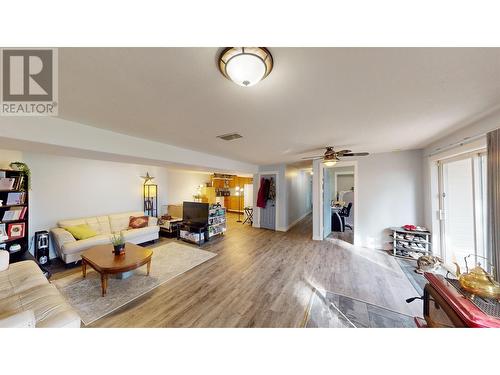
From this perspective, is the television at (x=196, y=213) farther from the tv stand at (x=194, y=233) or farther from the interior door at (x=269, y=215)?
the interior door at (x=269, y=215)

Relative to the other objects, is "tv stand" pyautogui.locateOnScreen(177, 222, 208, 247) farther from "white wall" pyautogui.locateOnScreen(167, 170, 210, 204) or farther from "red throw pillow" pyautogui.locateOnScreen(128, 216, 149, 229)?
"white wall" pyautogui.locateOnScreen(167, 170, 210, 204)

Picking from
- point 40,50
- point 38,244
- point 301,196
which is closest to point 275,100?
point 40,50

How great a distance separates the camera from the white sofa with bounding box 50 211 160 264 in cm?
293

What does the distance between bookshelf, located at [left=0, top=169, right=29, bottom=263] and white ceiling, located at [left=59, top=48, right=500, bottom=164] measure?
2152 millimetres

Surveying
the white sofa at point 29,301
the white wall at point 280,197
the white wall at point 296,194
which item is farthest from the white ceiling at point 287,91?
the white wall at point 296,194

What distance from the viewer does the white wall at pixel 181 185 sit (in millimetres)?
6035

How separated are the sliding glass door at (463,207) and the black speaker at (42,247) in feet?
21.4

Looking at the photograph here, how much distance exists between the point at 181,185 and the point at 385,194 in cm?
633

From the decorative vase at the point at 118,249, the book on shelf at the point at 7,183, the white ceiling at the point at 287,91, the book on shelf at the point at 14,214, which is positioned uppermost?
the white ceiling at the point at 287,91

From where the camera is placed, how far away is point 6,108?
1.41m

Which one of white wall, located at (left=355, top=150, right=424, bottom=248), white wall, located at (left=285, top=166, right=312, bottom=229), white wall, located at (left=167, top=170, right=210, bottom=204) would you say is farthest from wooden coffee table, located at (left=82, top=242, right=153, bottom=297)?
white wall, located at (left=355, top=150, right=424, bottom=248)
